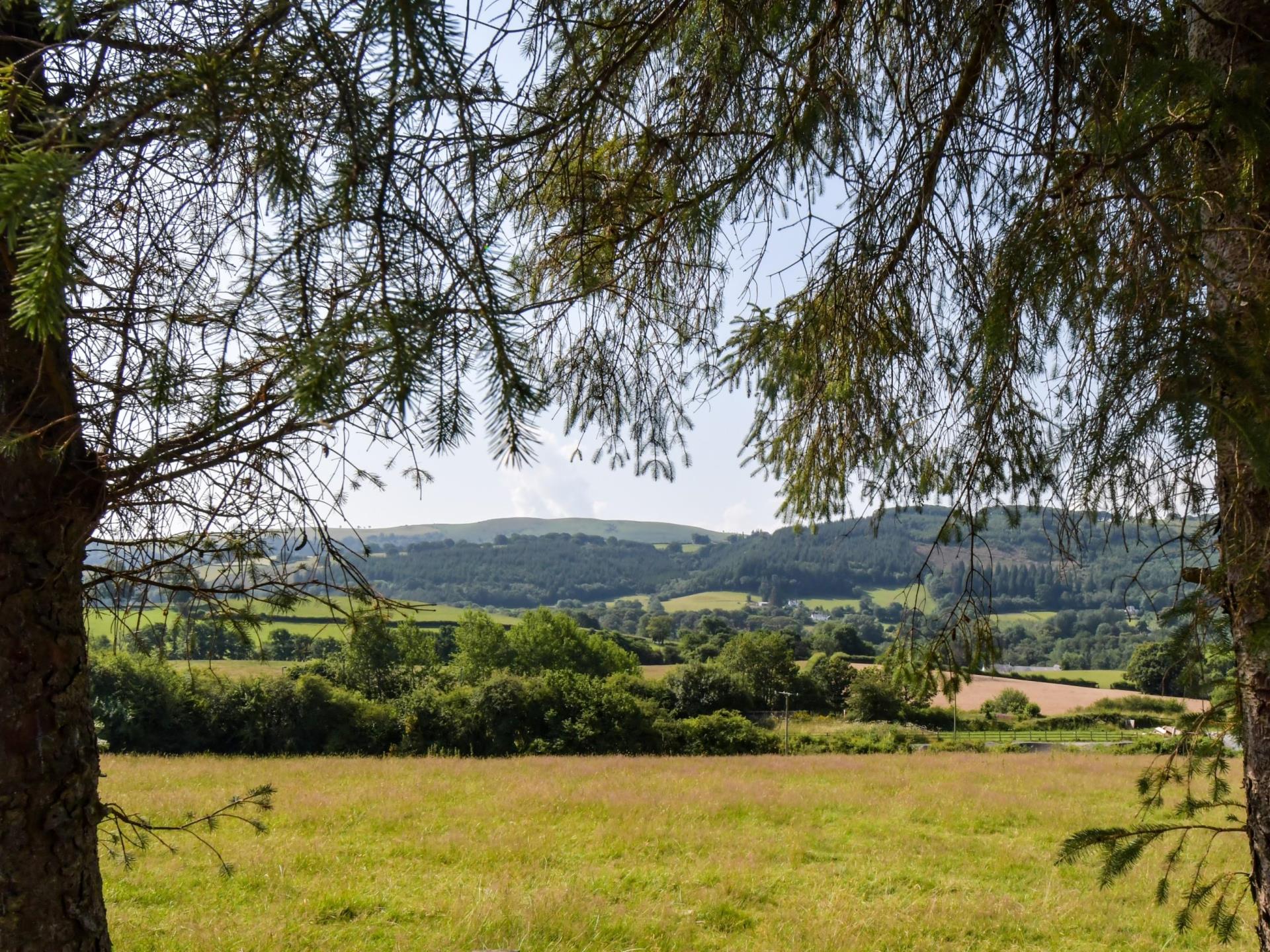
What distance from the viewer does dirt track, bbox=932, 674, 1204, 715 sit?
36.6 metres

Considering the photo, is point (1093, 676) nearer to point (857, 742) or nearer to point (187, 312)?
point (857, 742)

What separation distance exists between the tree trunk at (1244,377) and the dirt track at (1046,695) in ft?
118

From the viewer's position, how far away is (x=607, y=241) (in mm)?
2867

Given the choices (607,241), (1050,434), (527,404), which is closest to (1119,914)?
(1050,434)

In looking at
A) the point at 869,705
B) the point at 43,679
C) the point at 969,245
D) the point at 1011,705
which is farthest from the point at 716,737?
the point at 43,679

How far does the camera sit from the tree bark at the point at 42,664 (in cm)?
188

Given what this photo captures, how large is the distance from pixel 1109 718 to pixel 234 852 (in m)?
35.2

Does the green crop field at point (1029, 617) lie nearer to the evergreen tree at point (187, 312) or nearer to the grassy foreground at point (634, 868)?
the grassy foreground at point (634, 868)

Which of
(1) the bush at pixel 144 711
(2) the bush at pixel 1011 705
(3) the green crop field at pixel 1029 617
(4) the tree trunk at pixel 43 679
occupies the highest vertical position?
(4) the tree trunk at pixel 43 679

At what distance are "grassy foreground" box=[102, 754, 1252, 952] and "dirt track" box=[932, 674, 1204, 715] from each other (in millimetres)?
25471

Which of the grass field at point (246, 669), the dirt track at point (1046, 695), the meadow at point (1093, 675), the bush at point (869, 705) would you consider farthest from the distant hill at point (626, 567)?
the grass field at point (246, 669)

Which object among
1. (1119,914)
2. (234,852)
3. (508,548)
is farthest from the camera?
(508,548)

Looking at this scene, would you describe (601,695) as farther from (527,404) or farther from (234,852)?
(527,404)

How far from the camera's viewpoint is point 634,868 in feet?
25.9
